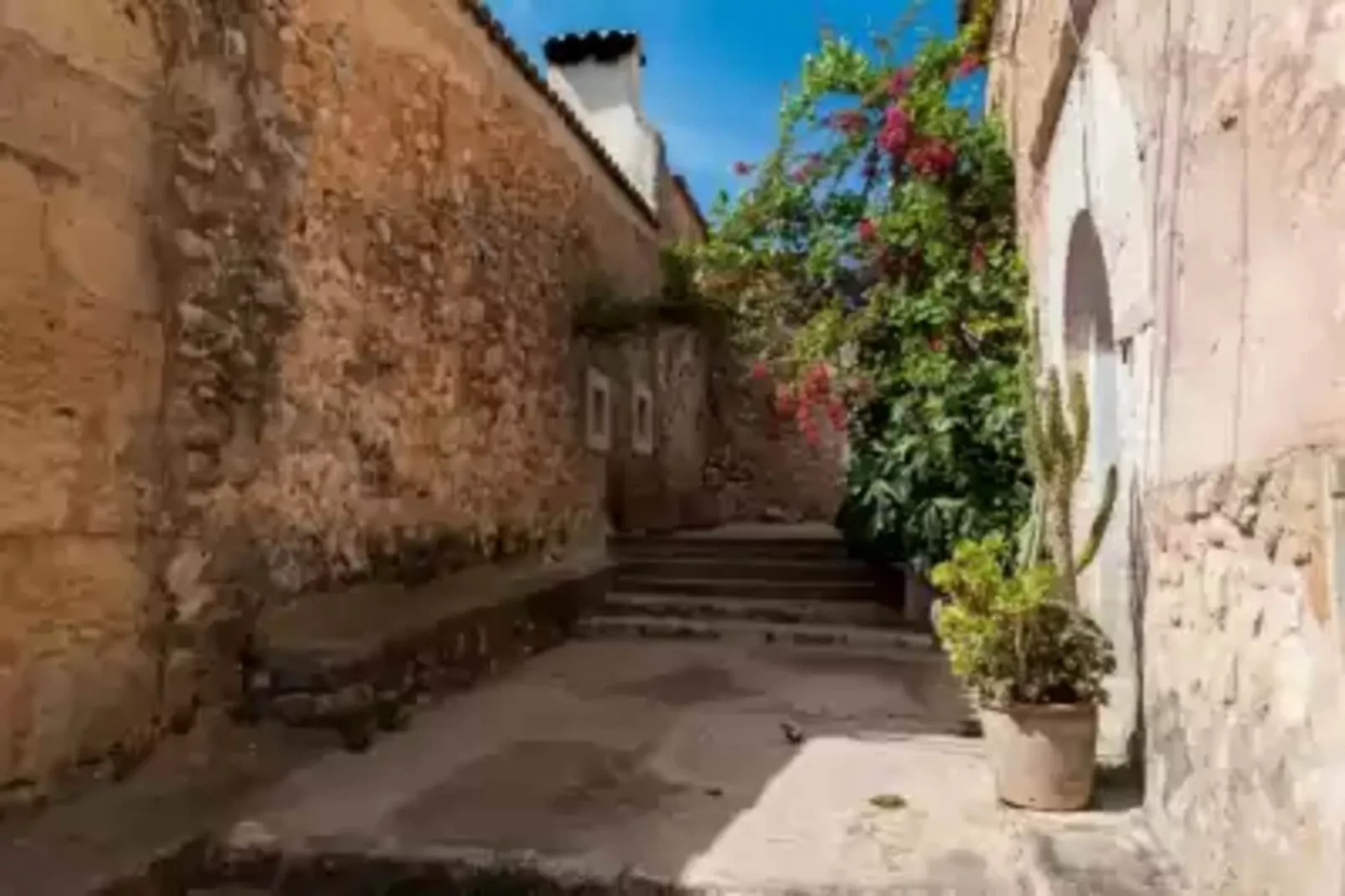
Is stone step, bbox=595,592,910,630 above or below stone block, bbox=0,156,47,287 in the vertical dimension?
below

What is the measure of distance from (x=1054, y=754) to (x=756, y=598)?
4.73 metres

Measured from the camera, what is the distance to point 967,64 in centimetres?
787

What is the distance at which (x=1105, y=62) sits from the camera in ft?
12.8

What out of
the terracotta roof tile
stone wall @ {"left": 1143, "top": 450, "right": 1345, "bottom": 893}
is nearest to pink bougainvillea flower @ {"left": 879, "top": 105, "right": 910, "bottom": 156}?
the terracotta roof tile

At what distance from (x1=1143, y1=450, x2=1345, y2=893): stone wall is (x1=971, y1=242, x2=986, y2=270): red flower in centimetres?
448

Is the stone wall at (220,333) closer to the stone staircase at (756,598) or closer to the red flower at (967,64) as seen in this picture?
the stone staircase at (756,598)

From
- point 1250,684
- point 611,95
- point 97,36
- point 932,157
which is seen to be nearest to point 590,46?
point 611,95

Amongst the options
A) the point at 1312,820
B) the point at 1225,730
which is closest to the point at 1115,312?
the point at 1225,730

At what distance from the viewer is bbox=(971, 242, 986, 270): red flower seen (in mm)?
7355

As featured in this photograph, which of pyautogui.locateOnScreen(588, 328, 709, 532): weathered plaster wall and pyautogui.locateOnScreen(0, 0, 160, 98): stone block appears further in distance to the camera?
pyautogui.locateOnScreen(588, 328, 709, 532): weathered plaster wall

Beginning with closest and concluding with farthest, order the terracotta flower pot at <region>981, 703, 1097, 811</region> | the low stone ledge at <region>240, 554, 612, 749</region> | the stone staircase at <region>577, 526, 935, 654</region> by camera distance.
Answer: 1. the terracotta flower pot at <region>981, 703, 1097, 811</region>
2. the low stone ledge at <region>240, 554, 612, 749</region>
3. the stone staircase at <region>577, 526, 935, 654</region>

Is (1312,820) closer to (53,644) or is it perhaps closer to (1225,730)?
(1225,730)

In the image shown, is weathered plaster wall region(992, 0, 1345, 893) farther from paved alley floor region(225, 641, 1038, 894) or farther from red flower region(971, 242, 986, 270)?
red flower region(971, 242, 986, 270)

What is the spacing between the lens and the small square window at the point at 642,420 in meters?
10.0
